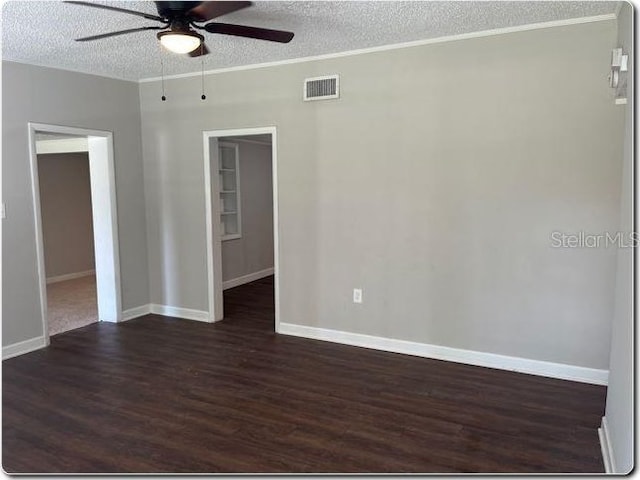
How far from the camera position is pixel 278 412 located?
→ 3061 mm

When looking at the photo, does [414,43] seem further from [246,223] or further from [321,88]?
[246,223]

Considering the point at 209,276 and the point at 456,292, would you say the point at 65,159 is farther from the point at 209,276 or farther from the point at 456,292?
the point at 456,292

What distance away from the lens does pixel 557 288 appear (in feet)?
11.4

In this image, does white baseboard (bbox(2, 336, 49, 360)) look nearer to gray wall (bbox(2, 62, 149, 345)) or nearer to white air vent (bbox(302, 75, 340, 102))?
gray wall (bbox(2, 62, 149, 345))

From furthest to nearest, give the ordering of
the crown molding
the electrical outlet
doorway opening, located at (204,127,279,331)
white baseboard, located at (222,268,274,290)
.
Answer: white baseboard, located at (222,268,274,290) < doorway opening, located at (204,127,279,331) < the electrical outlet < the crown molding

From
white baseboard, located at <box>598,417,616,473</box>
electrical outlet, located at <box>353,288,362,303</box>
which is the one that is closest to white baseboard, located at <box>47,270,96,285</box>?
electrical outlet, located at <box>353,288,362,303</box>

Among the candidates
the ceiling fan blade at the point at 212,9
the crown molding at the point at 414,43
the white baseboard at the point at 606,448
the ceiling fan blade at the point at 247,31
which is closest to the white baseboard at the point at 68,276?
the crown molding at the point at 414,43

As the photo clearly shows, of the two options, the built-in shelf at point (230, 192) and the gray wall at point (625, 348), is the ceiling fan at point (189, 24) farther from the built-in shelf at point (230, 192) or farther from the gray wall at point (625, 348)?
the built-in shelf at point (230, 192)

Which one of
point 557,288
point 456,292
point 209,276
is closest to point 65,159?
point 209,276

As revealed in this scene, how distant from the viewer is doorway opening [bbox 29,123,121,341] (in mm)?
4602

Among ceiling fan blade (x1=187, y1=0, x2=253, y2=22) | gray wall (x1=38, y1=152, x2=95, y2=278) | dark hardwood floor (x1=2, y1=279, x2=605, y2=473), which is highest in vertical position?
ceiling fan blade (x1=187, y1=0, x2=253, y2=22)

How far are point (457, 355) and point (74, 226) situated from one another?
605 centimetres

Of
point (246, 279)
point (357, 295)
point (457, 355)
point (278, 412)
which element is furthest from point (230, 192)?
point (278, 412)

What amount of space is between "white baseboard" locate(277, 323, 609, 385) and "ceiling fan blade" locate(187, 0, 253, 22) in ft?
9.13
